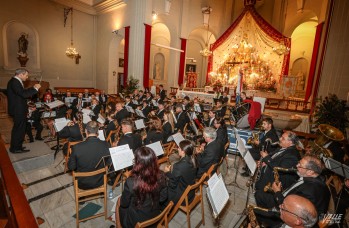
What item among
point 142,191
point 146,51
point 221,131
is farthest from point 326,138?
point 146,51

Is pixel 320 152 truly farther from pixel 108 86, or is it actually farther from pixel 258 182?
pixel 108 86

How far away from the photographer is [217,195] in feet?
7.16

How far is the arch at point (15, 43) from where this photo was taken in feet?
39.3

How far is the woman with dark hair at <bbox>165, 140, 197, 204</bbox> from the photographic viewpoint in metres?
2.72

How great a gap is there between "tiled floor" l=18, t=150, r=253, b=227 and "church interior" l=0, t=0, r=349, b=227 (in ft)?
0.19

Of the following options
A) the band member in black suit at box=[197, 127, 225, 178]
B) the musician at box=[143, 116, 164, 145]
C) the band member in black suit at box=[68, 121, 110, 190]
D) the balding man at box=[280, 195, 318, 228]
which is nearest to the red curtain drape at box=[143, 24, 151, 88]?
the musician at box=[143, 116, 164, 145]

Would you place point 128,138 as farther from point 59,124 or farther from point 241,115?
point 241,115

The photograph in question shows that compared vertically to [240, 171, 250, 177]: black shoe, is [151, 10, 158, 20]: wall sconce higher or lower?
higher

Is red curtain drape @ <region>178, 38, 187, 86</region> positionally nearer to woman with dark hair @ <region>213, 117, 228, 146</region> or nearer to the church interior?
the church interior

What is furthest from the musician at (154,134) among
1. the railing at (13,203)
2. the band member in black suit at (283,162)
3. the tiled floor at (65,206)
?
the railing at (13,203)

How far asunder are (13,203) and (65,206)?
74.5 inches

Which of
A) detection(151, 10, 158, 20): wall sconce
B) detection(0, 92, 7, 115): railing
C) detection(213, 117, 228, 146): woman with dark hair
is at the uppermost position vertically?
detection(151, 10, 158, 20): wall sconce

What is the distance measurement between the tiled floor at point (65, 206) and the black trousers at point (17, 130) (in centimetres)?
95

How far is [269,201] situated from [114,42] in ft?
Result: 51.8
